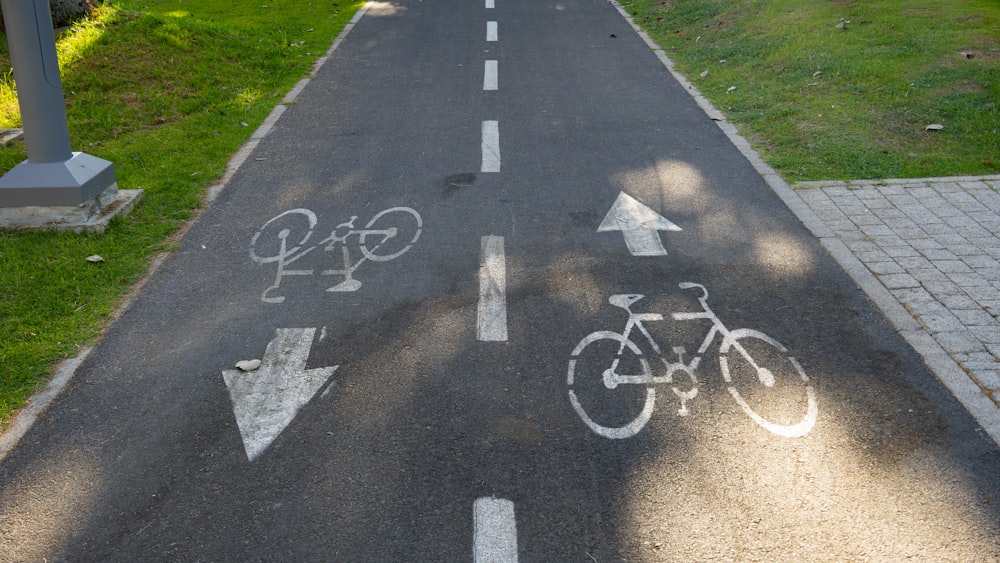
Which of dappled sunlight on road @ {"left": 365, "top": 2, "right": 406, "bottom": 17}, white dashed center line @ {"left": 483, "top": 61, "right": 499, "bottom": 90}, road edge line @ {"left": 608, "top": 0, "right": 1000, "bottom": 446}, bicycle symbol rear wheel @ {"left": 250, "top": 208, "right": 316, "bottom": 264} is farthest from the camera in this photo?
dappled sunlight on road @ {"left": 365, "top": 2, "right": 406, "bottom": 17}

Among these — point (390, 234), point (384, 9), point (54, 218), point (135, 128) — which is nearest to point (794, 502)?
point (390, 234)

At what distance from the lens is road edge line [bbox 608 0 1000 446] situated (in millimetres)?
4301

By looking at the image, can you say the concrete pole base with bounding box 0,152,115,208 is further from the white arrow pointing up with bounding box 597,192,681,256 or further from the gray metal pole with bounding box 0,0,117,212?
the white arrow pointing up with bounding box 597,192,681,256

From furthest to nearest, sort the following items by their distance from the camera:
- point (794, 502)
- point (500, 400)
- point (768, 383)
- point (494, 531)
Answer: point (768, 383) < point (500, 400) < point (794, 502) < point (494, 531)

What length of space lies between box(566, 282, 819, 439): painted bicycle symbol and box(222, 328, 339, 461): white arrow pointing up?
1.54m

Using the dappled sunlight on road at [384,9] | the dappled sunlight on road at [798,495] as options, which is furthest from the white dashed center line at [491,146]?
the dappled sunlight on road at [384,9]

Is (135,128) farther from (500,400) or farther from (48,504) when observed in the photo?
(500,400)

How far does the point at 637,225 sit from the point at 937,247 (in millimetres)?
2344

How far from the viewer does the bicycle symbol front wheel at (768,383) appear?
13.8 feet

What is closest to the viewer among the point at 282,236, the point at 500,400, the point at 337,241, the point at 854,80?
the point at 500,400

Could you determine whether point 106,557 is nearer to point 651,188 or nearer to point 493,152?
point 651,188

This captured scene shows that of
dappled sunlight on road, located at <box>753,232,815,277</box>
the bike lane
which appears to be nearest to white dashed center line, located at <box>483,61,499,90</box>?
the bike lane

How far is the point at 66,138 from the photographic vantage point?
22.3 ft

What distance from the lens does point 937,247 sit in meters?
6.21
